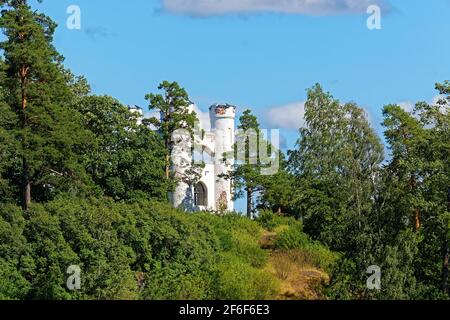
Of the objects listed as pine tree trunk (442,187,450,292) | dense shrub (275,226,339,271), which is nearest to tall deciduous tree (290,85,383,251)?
dense shrub (275,226,339,271)

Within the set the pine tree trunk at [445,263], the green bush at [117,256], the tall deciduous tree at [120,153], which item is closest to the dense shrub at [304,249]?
the green bush at [117,256]

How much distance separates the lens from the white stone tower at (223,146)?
55750 millimetres

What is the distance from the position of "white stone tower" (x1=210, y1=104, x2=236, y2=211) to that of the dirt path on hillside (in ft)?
42.5

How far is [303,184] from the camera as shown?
42.8 m

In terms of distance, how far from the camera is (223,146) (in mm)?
56562

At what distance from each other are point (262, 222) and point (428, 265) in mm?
14784

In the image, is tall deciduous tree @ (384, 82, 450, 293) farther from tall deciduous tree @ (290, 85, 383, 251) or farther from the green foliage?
the green foliage

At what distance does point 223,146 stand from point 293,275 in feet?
69.7

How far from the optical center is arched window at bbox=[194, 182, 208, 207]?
56291mm

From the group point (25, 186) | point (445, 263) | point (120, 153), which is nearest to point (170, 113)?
point (120, 153)

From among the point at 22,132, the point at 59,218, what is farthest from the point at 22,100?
the point at 59,218

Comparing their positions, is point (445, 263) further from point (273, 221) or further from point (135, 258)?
point (273, 221)

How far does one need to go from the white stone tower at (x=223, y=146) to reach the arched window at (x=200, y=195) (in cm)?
60

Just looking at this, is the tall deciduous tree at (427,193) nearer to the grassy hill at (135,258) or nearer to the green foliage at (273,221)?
the grassy hill at (135,258)
